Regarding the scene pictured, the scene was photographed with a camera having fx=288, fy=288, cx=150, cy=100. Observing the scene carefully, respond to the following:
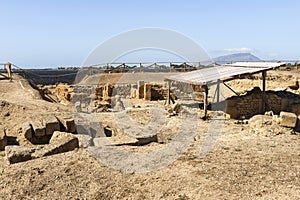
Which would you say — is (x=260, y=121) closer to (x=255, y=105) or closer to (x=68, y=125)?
(x=255, y=105)

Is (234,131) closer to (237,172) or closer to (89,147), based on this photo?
(237,172)

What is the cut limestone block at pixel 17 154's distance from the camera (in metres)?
6.46

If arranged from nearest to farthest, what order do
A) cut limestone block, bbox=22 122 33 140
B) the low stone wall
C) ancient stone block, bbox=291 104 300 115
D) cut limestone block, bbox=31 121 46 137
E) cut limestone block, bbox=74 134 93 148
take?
cut limestone block, bbox=74 134 93 148
cut limestone block, bbox=22 122 33 140
cut limestone block, bbox=31 121 46 137
ancient stone block, bbox=291 104 300 115
the low stone wall

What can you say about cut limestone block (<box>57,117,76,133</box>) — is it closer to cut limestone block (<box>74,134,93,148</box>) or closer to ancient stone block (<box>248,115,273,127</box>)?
cut limestone block (<box>74,134,93,148</box>)

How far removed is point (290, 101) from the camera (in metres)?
14.2

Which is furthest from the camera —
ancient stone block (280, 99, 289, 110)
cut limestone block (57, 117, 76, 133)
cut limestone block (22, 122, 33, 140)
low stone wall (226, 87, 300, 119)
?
ancient stone block (280, 99, 289, 110)

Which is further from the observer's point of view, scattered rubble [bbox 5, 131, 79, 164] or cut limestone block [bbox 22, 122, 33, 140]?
cut limestone block [bbox 22, 122, 33, 140]

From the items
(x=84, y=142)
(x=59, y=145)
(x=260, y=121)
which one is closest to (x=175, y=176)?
(x=84, y=142)

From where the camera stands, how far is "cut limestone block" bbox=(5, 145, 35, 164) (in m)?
6.46

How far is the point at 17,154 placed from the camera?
21.3 ft

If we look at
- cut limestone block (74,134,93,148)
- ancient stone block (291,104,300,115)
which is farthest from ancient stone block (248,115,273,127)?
cut limestone block (74,134,93,148)

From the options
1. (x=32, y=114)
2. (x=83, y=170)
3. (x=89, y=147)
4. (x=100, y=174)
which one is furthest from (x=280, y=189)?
(x=32, y=114)

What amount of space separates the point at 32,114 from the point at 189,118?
6427 millimetres

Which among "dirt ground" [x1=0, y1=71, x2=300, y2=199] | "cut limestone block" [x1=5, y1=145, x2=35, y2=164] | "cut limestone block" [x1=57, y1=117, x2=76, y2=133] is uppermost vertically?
"cut limestone block" [x1=57, y1=117, x2=76, y2=133]
